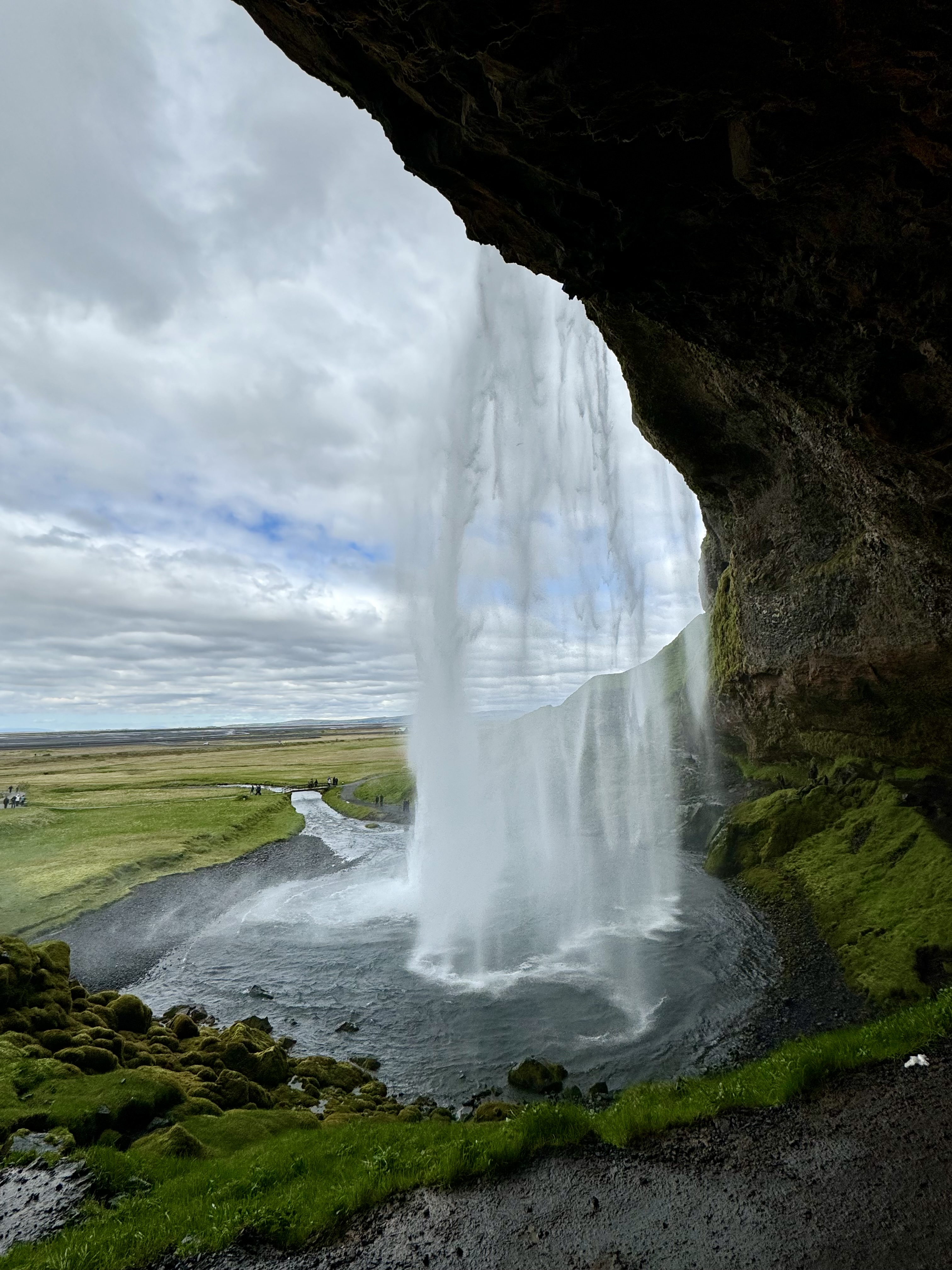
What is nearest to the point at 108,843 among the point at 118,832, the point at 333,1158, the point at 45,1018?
Answer: the point at 118,832

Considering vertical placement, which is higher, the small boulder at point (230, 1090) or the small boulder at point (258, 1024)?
the small boulder at point (230, 1090)

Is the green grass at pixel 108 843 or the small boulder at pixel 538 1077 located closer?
the small boulder at pixel 538 1077

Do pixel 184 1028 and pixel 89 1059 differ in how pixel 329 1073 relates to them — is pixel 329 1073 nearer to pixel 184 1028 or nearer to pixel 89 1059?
pixel 184 1028

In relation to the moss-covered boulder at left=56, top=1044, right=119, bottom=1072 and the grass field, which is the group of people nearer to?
the grass field

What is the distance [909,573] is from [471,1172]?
23.6 m

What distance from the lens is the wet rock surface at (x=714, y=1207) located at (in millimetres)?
7629

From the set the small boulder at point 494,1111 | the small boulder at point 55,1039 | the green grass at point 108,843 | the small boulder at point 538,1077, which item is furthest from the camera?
the green grass at point 108,843

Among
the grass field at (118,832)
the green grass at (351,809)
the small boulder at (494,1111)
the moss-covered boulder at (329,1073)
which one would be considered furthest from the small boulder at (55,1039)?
the green grass at (351,809)

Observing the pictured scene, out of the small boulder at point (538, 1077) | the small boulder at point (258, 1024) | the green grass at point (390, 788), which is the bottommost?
the green grass at point (390, 788)

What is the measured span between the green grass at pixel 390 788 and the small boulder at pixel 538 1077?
185ft

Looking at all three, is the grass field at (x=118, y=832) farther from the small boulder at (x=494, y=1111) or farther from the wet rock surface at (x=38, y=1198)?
the small boulder at (x=494, y=1111)

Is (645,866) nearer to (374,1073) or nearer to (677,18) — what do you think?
(374,1073)

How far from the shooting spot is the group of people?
232 ft

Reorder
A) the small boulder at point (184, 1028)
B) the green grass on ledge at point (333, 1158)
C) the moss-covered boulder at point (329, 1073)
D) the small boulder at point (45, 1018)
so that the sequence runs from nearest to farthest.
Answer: the green grass on ledge at point (333, 1158) → the small boulder at point (45, 1018) → the moss-covered boulder at point (329, 1073) → the small boulder at point (184, 1028)
